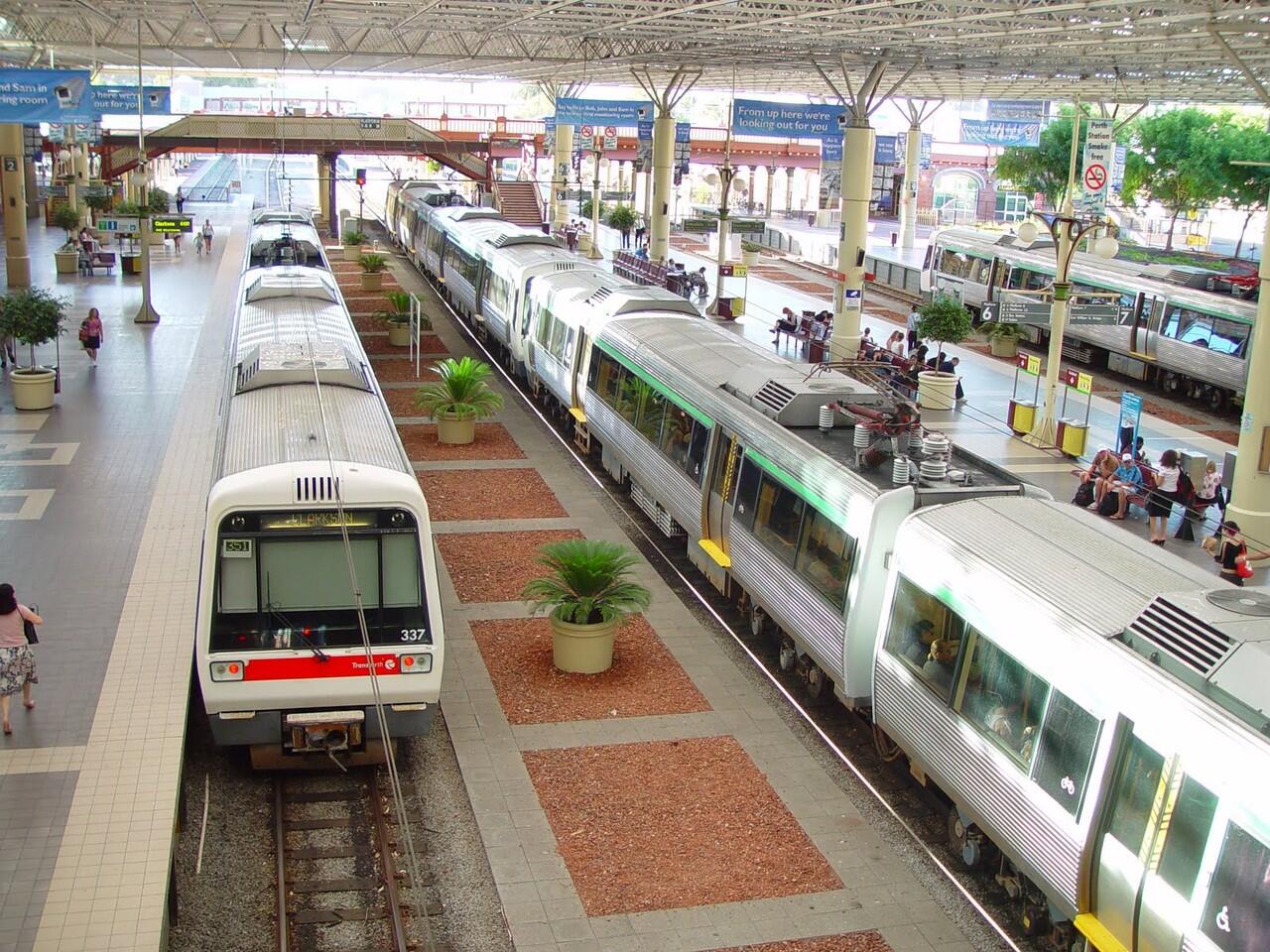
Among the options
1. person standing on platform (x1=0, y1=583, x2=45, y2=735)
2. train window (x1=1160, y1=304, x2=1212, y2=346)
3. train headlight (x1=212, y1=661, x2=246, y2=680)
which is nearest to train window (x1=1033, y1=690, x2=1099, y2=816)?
train headlight (x1=212, y1=661, x2=246, y2=680)

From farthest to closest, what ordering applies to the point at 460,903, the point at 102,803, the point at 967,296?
the point at 967,296 → the point at 102,803 → the point at 460,903

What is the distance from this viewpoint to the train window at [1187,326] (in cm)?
2912

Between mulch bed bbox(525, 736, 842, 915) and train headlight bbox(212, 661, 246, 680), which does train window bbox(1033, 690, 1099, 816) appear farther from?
train headlight bbox(212, 661, 246, 680)

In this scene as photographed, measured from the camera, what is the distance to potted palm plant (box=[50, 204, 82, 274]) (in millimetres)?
43219

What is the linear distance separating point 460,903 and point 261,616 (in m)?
2.69

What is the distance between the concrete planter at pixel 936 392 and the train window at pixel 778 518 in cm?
1495

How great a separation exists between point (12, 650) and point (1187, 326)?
25.8m

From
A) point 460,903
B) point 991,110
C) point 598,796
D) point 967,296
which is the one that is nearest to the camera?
point 460,903

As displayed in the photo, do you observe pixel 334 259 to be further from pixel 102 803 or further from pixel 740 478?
pixel 102 803

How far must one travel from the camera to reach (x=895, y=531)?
1143 centimetres

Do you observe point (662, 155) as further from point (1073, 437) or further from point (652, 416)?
point (652, 416)

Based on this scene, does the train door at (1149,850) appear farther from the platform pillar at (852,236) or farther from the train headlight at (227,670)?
the platform pillar at (852,236)

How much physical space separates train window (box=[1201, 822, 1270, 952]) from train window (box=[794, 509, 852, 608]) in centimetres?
485

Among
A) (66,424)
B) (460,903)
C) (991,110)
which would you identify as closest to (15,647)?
(460,903)
